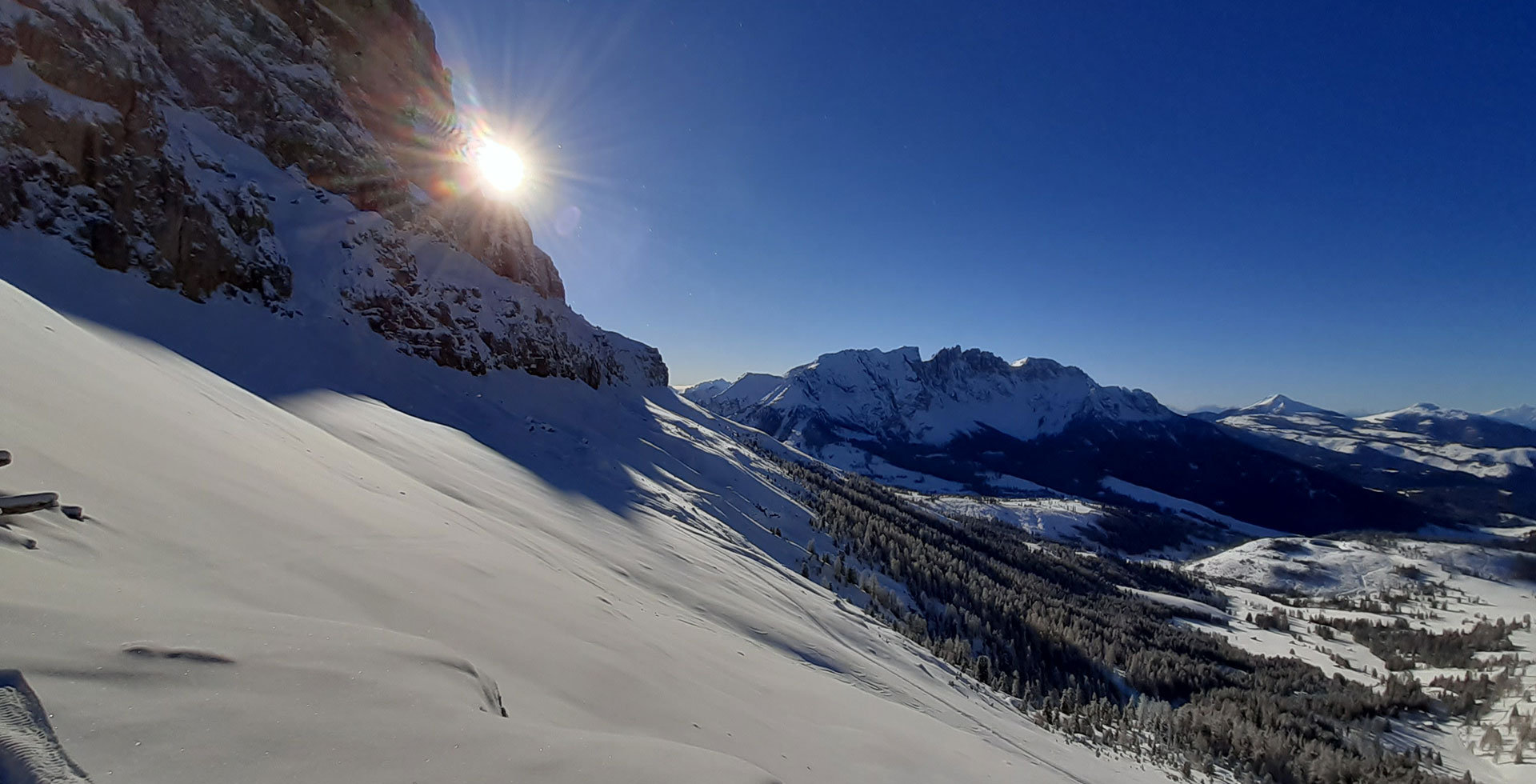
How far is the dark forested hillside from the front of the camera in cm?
2502

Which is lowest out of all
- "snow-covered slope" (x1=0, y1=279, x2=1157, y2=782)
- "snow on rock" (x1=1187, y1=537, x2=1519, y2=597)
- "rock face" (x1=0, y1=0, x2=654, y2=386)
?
"snow on rock" (x1=1187, y1=537, x2=1519, y2=597)

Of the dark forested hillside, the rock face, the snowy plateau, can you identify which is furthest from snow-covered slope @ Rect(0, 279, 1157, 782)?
the dark forested hillside

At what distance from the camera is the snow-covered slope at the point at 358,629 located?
299 cm

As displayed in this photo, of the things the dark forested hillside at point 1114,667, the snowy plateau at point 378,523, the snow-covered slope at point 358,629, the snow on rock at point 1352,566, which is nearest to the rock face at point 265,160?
the snowy plateau at point 378,523

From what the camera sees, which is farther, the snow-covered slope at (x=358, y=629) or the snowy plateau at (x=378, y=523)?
the snowy plateau at (x=378, y=523)

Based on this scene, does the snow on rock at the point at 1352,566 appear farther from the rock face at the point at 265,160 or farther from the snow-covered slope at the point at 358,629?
the rock face at the point at 265,160

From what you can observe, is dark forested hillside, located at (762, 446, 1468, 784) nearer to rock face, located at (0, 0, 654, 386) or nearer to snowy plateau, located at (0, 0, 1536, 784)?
snowy plateau, located at (0, 0, 1536, 784)

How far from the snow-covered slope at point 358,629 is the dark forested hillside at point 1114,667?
14.1m

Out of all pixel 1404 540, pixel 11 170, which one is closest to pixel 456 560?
pixel 11 170

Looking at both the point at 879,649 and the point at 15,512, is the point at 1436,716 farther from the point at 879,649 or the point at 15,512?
the point at 15,512

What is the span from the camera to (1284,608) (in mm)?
77250

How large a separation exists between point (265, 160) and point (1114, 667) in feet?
208

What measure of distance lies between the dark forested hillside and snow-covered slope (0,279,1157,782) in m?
14.1

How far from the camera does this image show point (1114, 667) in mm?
43250
